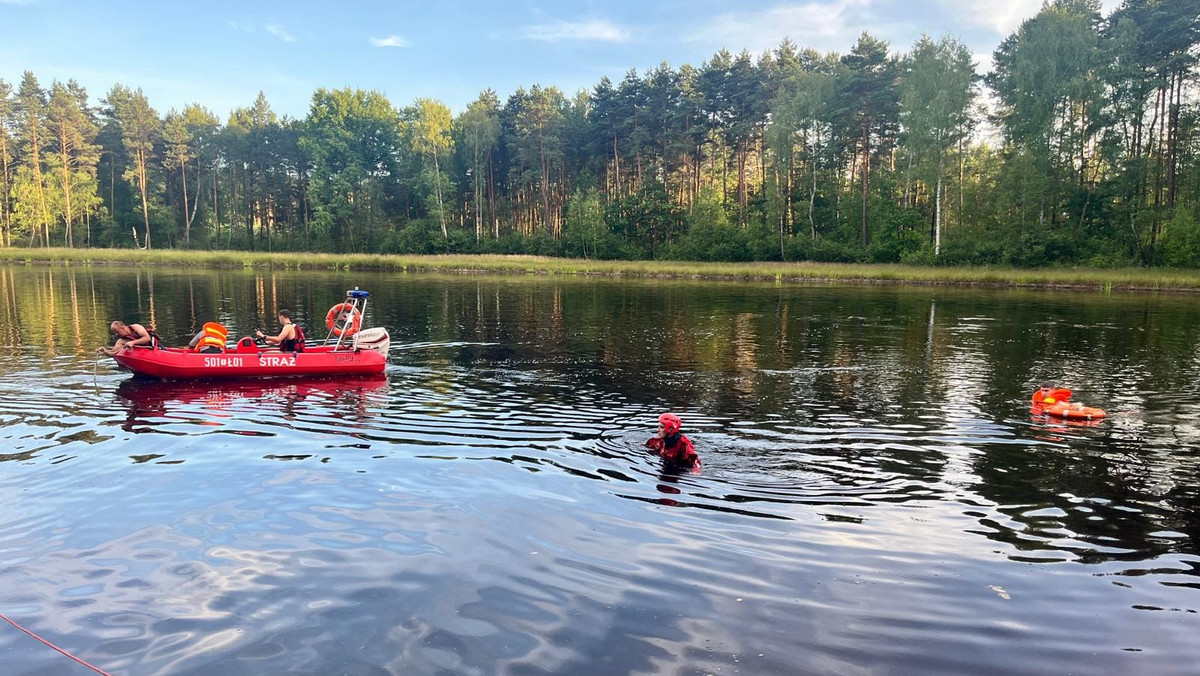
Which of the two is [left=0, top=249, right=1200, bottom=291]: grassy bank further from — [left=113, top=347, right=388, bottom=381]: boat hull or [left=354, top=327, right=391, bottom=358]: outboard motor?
[left=113, top=347, right=388, bottom=381]: boat hull

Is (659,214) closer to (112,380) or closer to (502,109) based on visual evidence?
(502,109)

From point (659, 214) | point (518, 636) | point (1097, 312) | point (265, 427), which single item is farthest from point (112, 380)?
point (659, 214)

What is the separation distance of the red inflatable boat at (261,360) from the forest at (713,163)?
162ft

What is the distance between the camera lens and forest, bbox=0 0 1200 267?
52.2m

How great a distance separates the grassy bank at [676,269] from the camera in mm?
47656

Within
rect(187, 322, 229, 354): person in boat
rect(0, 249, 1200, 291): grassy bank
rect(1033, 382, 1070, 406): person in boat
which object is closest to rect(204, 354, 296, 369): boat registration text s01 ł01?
rect(187, 322, 229, 354): person in boat

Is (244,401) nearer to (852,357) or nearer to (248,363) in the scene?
(248,363)

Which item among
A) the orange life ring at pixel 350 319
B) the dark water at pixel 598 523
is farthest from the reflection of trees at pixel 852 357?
the orange life ring at pixel 350 319

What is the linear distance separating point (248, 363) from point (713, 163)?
71.5 meters

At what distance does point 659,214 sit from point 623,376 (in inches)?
2300

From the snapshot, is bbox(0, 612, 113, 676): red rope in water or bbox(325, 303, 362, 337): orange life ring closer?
bbox(0, 612, 113, 676): red rope in water

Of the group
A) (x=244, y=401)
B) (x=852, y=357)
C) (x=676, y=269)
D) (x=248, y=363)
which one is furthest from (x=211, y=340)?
(x=676, y=269)

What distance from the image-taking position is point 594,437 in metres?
12.4

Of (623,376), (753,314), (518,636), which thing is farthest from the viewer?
(753,314)
